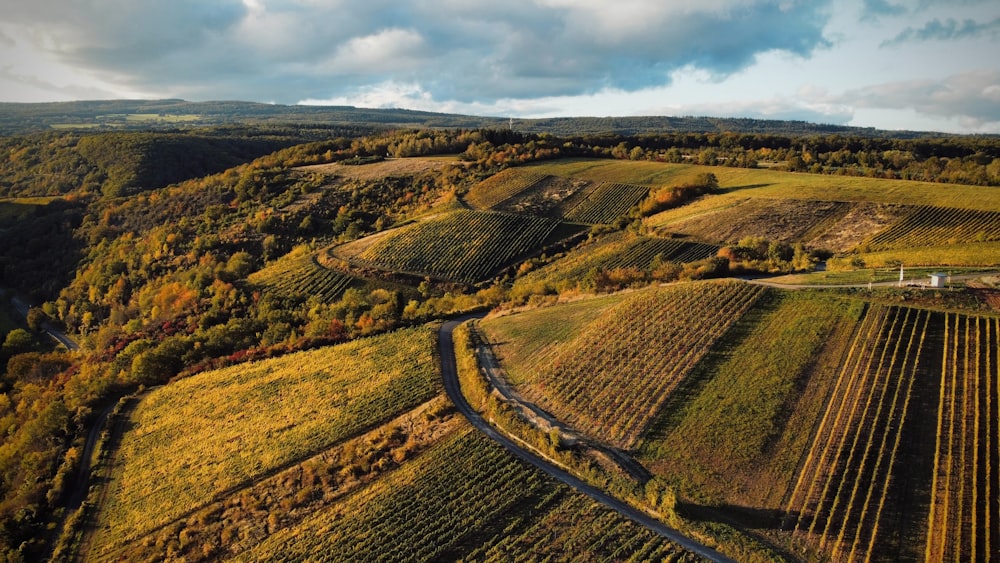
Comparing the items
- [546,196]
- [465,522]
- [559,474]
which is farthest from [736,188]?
[465,522]

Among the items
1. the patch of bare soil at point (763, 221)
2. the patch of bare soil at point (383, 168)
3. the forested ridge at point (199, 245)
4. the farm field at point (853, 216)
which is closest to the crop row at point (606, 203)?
the forested ridge at point (199, 245)

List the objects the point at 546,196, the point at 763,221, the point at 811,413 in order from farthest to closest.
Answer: the point at 546,196
the point at 763,221
the point at 811,413

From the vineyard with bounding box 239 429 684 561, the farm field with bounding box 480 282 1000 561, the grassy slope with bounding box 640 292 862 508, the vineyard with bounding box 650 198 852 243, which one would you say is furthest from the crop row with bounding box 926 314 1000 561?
the vineyard with bounding box 650 198 852 243

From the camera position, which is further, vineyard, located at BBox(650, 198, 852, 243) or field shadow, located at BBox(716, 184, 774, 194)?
field shadow, located at BBox(716, 184, 774, 194)

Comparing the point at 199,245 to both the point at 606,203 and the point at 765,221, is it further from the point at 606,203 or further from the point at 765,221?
the point at 765,221

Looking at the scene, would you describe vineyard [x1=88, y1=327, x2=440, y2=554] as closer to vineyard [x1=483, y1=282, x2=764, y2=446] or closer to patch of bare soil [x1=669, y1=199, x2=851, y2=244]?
vineyard [x1=483, y1=282, x2=764, y2=446]
